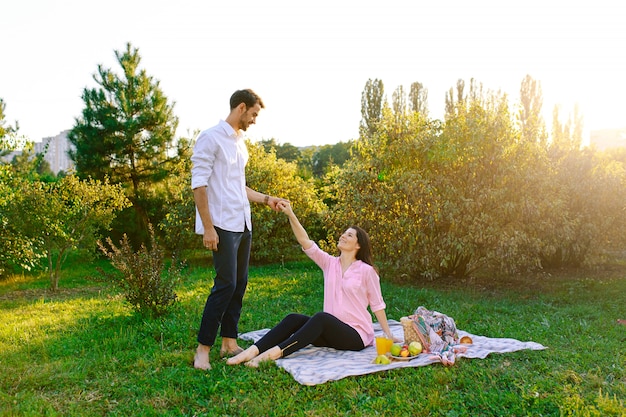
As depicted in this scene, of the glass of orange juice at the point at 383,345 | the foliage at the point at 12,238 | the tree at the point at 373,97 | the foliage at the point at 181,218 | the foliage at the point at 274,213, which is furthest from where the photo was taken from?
the tree at the point at 373,97

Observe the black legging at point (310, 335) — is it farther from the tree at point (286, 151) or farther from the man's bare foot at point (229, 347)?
the tree at point (286, 151)

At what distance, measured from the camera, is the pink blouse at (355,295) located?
4348mm

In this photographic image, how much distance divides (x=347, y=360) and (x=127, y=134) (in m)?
12.7

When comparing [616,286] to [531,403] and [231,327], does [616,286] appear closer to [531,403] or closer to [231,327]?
[531,403]

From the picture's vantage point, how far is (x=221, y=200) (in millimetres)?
3914

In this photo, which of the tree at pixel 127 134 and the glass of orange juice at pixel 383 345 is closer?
the glass of orange juice at pixel 383 345

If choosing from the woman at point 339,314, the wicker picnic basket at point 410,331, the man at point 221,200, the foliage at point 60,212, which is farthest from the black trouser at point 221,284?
the foliage at point 60,212

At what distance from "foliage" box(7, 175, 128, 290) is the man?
581 cm

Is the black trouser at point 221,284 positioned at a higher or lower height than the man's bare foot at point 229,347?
higher

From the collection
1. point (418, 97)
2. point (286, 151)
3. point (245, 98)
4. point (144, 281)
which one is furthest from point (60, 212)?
point (286, 151)

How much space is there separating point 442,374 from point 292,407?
1.09 metres

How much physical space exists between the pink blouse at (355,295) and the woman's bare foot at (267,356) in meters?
0.59

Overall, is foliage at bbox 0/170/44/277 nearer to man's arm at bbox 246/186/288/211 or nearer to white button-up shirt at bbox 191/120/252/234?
man's arm at bbox 246/186/288/211

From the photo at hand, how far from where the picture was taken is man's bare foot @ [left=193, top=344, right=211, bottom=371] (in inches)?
154
